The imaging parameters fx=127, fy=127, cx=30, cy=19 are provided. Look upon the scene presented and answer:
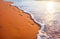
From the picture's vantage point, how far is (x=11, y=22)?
2.13 metres

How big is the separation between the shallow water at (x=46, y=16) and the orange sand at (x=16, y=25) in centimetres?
12

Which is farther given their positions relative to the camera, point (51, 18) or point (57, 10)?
point (57, 10)

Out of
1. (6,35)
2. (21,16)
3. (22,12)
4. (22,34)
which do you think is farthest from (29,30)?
(22,12)

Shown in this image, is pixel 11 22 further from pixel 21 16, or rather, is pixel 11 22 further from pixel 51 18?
pixel 51 18

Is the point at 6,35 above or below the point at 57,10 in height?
below

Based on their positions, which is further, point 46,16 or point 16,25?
point 46,16

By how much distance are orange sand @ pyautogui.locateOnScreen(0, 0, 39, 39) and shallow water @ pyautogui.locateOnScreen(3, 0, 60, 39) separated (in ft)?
0.38

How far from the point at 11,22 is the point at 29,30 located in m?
0.40

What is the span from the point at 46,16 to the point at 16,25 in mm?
668

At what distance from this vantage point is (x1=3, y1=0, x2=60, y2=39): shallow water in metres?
1.80

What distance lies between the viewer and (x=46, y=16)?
2.42 m

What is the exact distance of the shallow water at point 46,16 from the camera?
1803 millimetres

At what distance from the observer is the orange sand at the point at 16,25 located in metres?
1.77

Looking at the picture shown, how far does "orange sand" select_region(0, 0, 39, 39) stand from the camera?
1773 millimetres
